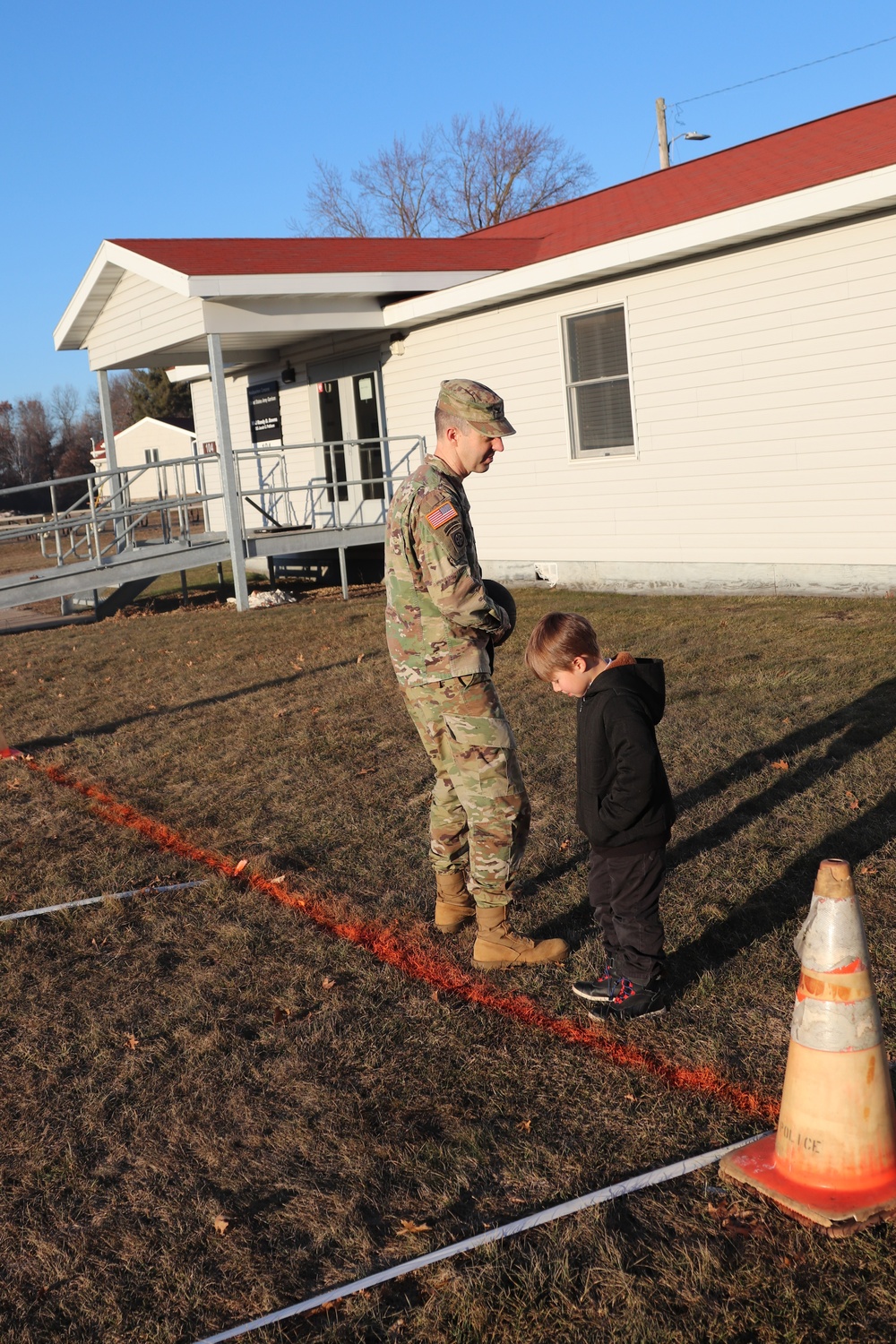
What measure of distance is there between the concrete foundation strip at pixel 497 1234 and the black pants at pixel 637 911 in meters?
0.70

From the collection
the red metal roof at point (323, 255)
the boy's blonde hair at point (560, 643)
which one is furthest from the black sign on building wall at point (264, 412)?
the boy's blonde hair at point (560, 643)

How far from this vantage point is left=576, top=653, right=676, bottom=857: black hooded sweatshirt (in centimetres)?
346

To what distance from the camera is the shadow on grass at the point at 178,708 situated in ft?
27.1

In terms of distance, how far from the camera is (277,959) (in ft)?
13.9

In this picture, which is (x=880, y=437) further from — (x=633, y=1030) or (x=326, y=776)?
(x=633, y=1030)

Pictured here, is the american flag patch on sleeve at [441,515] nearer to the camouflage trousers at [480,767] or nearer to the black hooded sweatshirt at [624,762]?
the camouflage trousers at [480,767]

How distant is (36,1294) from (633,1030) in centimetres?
173

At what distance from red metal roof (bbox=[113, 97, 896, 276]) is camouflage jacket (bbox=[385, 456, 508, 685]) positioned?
24.6 feet

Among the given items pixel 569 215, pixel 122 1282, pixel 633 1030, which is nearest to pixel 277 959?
pixel 633 1030

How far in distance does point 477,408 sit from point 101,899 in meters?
Result: 2.62

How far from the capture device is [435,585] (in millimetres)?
3848

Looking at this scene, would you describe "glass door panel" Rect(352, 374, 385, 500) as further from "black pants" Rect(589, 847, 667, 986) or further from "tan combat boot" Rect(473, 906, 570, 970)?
"black pants" Rect(589, 847, 667, 986)

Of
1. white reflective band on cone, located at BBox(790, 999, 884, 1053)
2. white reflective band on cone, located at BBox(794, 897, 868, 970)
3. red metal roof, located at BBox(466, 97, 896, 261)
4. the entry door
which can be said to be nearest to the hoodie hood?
white reflective band on cone, located at BBox(794, 897, 868, 970)

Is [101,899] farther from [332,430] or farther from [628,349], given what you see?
[332,430]
